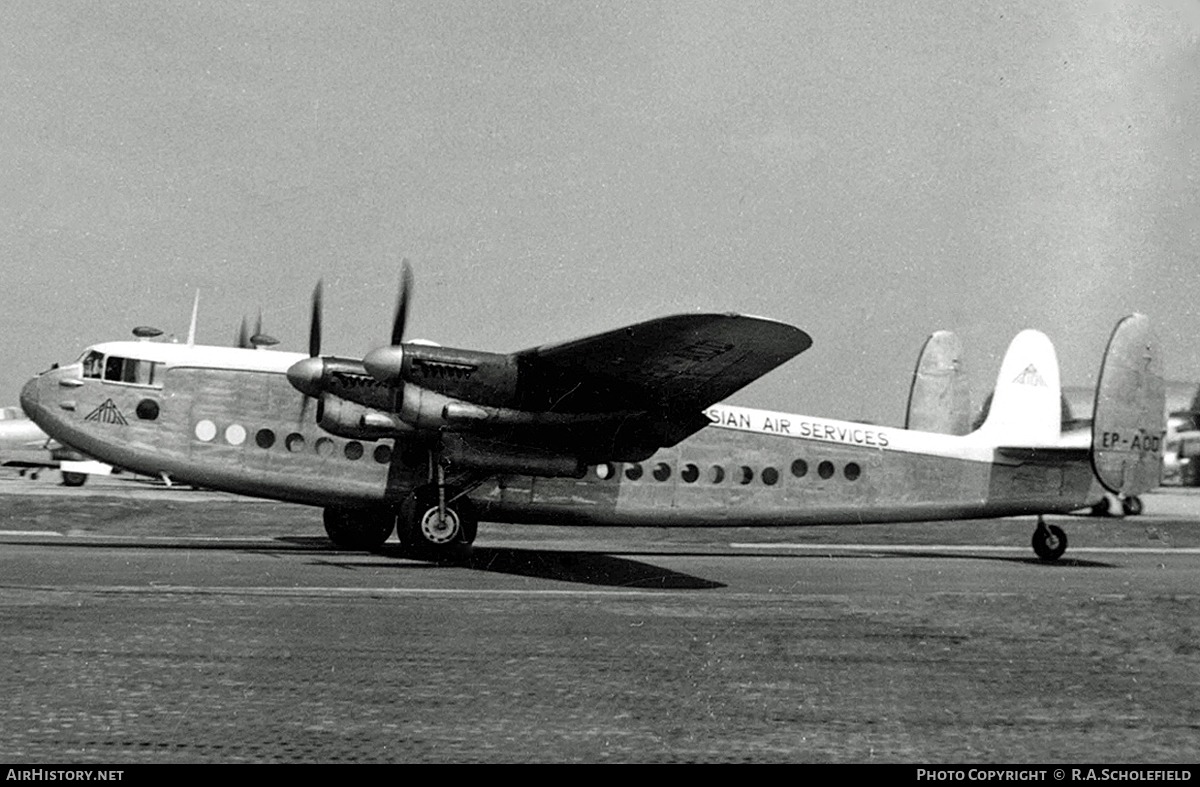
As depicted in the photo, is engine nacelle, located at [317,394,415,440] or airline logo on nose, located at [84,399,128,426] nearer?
engine nacelle, located at [317,394,415,440]

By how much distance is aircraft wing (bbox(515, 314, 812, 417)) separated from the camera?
1455 centimetres

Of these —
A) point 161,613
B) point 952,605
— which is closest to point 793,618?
point 952,605

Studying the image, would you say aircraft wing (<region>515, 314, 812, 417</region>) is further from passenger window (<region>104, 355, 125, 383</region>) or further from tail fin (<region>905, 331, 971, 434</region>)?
tail fin (<region>905, 331, 971, 434</region>)

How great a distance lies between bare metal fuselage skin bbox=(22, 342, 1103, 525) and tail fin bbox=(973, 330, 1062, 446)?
514 millimetres

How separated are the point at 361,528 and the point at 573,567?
438 cm

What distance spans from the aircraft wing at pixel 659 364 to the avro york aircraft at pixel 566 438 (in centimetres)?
3

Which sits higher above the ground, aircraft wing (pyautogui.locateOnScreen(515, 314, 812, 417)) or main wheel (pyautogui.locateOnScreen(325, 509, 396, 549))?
aircraft wing (pyautogui.locateOnScreen(515, 314, 812, 417))

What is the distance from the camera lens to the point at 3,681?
6.70m

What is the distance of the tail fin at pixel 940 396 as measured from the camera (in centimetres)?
2469

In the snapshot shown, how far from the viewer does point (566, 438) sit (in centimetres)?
1705

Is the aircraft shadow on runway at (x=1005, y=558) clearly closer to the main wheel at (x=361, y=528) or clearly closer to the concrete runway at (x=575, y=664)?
the concrete runway at (x=575, y=664)

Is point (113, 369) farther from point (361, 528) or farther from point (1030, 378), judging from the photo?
point (1030, 378)

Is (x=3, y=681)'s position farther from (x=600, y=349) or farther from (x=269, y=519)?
(x=269, y=519)

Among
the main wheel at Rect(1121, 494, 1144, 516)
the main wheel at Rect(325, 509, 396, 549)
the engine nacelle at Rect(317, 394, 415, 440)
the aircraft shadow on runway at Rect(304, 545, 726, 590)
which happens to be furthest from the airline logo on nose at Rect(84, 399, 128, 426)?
the main wheel at Rect(1121, 494, 1144, 516)
